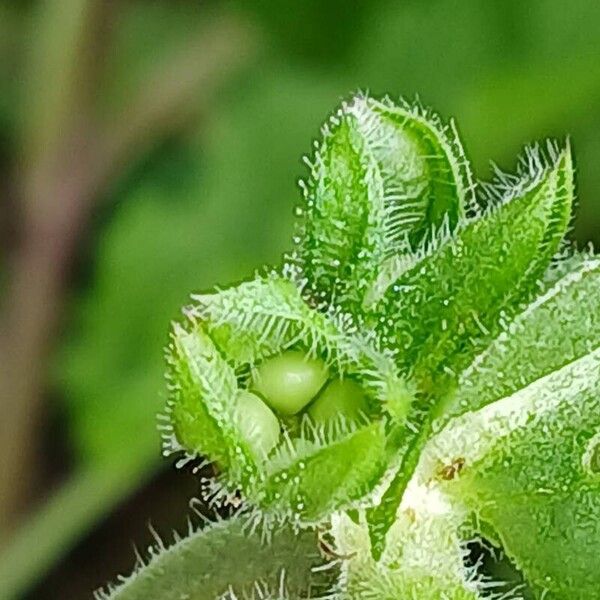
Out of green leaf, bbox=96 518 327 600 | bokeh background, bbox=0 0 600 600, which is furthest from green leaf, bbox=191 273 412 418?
bokeh background, bbox=0 0 600 600

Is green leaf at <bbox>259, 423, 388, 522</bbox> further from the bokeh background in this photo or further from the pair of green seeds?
the bokeh background

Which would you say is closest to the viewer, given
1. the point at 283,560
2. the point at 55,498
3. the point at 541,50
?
the point at 283,560

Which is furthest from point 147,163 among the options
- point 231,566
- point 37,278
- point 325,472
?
point 325,472

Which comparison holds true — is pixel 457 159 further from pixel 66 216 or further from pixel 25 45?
pixel 25 45

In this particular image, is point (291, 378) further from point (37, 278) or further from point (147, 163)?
point (147, 163)

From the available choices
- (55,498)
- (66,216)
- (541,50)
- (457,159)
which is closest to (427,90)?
(541,50)

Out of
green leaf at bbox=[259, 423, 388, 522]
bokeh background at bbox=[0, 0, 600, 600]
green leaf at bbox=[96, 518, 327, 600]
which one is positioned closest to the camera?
green leaf at bbox=[259, 423, 388, 522]

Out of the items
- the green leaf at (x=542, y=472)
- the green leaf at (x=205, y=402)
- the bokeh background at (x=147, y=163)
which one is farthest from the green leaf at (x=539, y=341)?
the bokeh background at (x=147, y=163)
